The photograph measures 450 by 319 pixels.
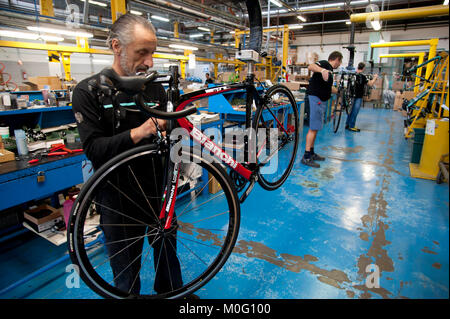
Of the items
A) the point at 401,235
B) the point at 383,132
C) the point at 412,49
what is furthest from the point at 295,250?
the point at 412,49

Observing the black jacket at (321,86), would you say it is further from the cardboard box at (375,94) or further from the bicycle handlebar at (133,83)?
the cardboard box at (375,94)

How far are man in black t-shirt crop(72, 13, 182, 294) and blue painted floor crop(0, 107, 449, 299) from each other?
61 centimetres

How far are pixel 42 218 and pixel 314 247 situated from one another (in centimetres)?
214

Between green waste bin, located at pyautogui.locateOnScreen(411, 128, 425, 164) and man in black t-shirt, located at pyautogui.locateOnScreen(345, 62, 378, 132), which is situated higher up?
man in black t-shirt, located at pyautogui.locateOnScreen(345, 62, 378, 132)

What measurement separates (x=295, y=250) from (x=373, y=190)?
1609 mm

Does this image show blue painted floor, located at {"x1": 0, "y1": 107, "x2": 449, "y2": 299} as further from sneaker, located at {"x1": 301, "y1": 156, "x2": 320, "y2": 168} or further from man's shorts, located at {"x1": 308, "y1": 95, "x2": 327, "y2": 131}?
man's shorts, located at {"x1": 308, "y1": 95, "x2": 327, "y2": 131}

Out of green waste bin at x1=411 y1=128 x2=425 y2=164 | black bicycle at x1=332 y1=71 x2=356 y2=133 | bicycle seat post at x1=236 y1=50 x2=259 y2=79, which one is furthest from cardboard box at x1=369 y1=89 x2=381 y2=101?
bicycle seat post at x1=236 y1=50 x2=259 y2=79

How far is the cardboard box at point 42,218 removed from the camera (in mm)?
1989

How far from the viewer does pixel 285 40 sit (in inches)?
255

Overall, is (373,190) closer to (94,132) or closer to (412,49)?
(94,132)

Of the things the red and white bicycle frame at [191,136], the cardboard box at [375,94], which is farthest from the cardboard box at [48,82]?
the cardboard box at [375,94]

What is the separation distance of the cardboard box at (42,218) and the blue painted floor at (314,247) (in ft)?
0.71

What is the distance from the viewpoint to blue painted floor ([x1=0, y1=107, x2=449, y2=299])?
1611mm

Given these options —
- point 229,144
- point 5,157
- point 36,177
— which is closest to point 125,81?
point 36,177
